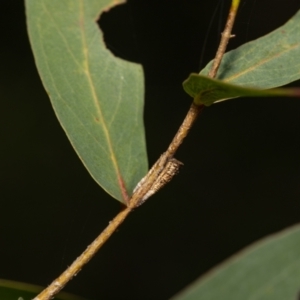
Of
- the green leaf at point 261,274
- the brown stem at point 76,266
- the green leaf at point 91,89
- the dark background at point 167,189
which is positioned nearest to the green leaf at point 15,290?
the brown stem at point 76,266

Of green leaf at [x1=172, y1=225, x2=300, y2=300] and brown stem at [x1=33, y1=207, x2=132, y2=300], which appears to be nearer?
green leaf at [x1=172, y1=225, x2=300, y2=300]

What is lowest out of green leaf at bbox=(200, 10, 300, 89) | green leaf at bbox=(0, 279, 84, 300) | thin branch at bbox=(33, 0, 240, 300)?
green leaf at bbox=(0, 279, 84, 300)

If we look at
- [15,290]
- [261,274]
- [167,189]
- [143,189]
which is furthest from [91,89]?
[167,189]

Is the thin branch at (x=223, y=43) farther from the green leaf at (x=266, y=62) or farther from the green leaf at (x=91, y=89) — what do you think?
the green leaf at (x=91, y=89)

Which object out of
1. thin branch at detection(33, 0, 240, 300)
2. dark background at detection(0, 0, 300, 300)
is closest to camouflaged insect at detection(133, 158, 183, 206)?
thin branch at detection(33, 0, 240, 300)

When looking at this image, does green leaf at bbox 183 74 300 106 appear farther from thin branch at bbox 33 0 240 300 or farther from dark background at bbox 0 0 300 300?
dark background at bbox 0 0 300 300

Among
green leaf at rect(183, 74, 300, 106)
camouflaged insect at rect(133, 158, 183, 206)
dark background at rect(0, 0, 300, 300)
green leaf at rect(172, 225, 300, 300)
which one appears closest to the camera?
green leaf at rect(172, 225, 300, 300)

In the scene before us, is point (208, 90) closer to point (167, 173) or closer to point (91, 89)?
point (167, 173)
